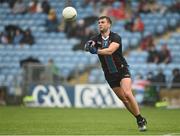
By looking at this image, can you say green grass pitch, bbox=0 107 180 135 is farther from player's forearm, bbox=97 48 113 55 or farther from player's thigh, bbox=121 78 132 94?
player's forearm, bbox=97 48 113 55

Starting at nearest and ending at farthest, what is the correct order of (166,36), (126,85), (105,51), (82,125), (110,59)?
(105,51), (126,85), (110,59), (82,125), (166,36)

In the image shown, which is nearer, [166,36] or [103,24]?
[103,24]

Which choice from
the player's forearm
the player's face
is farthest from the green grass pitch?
the player's face

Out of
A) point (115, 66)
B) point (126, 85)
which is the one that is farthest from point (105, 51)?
point (126, 85)

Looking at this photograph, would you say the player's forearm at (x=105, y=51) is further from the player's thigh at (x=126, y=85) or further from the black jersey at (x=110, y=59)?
the player's thigh at (x=126, y=85)

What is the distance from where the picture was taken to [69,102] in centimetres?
2630

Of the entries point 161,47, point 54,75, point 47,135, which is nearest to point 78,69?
point 54,75

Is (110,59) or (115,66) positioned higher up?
(110,59)

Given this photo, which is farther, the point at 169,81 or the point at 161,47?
the point at 161,47

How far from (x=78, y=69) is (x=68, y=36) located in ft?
17.2

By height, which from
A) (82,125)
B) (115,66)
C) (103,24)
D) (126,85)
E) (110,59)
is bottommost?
(82,125)

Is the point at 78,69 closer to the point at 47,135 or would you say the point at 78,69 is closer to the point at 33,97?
the point at 33,97

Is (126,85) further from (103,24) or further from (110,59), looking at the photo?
(103,24)

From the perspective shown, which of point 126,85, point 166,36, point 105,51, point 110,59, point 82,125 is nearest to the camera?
point 105,51
